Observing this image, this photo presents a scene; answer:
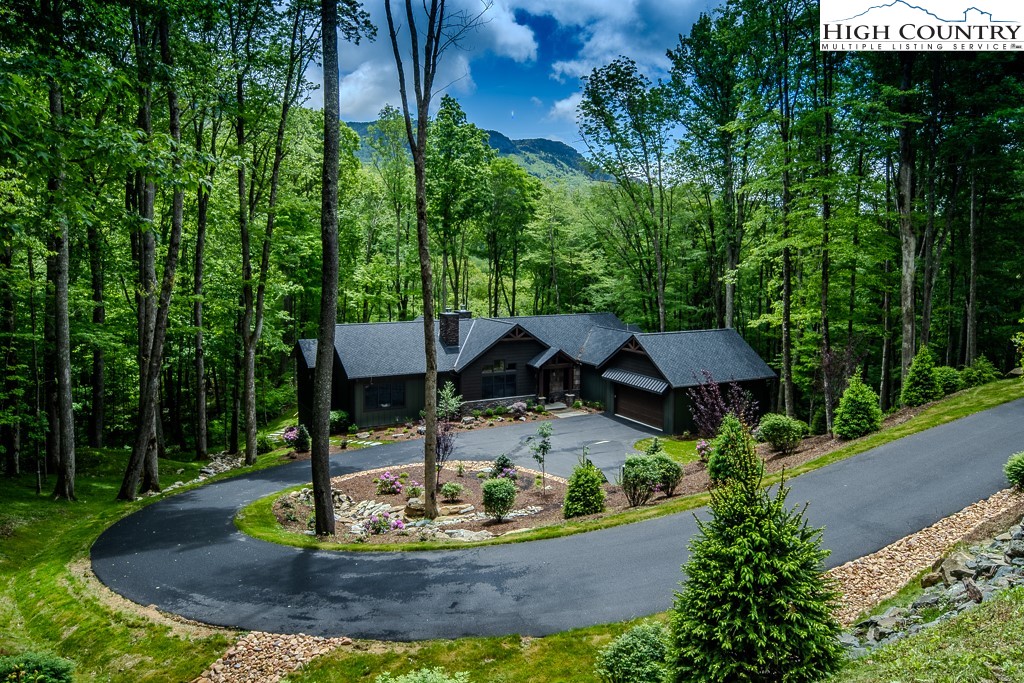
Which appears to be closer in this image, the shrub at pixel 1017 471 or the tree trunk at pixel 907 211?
the shrub at pixel 1017 471

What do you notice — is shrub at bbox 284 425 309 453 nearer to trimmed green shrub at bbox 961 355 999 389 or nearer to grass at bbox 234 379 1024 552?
grass at bbox 234 379 1024 552

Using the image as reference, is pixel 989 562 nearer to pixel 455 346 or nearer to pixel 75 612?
pixel 75 612

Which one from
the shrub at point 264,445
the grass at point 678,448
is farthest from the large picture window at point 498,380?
the shrub at point 264,445

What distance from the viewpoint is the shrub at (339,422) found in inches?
1069

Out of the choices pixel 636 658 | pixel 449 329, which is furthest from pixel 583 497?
pixel 449 329

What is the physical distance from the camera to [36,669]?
245 inches

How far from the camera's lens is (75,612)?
Answer: 941 cm

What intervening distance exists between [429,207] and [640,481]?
23.0 metres

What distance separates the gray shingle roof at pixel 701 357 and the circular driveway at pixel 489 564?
36.9 ft

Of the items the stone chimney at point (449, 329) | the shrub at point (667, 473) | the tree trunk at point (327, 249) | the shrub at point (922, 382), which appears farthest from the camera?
the stone chimney at point (449, 329)

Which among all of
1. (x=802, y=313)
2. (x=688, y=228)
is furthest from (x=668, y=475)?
(x=688, y=228)

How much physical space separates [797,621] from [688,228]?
3407cm

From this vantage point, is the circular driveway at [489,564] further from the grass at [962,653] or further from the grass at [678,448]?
the grass at [678,448]

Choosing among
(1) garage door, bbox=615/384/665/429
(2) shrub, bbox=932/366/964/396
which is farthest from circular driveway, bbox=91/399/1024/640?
(1) garage door, bbox=615/384/665/429
